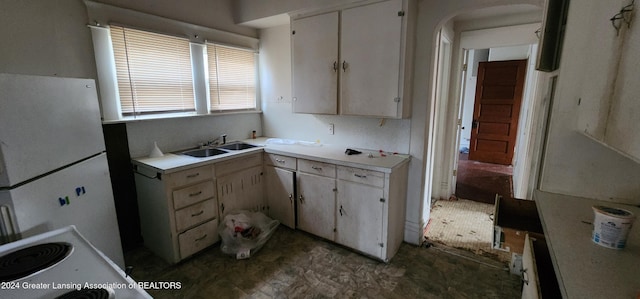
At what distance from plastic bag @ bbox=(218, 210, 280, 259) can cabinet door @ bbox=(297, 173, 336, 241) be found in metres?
0.40

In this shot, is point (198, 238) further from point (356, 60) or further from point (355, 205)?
point (356, 60)

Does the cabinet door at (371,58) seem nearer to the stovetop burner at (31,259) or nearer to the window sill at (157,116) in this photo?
the window sill at (157,116)

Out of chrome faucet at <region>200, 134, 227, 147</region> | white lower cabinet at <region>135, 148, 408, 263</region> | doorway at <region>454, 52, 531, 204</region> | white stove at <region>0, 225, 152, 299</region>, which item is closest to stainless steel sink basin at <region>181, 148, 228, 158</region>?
chrome faucet at <region>200, 134, 227, 147</region>

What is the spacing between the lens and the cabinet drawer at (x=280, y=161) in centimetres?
283

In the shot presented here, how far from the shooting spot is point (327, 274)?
2322 mm

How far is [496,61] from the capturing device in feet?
18.0

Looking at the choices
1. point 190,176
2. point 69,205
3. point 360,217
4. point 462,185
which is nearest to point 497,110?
point 462,185

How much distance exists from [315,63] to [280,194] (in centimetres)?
142

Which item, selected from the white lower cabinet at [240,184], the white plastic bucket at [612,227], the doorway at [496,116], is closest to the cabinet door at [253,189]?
the white lower cabinet at [240,184]

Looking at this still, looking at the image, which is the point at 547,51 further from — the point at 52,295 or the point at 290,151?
the point at 52,295

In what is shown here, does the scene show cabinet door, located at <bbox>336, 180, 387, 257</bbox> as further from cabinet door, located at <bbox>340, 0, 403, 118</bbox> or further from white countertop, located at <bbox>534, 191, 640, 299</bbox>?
white countertop, located at <bbox>534, 191, 640, 299</bbox>

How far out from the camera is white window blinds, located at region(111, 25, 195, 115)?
7.90ft

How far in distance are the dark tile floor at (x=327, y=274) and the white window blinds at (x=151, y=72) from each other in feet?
4.62

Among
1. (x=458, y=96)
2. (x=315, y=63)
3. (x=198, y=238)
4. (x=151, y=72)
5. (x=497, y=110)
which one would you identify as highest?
(x=315, y=63)
